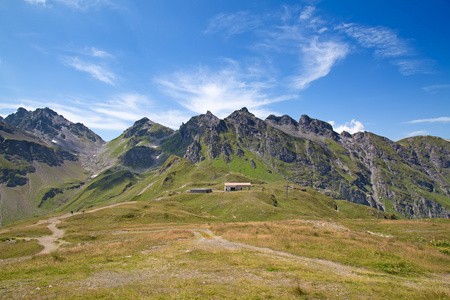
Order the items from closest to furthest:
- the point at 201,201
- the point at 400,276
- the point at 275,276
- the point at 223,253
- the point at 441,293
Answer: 1. the point at 441,293
2. the point at 275,276
3. the point at 400,276
4. the point at 223,253
5. the point at 201,201

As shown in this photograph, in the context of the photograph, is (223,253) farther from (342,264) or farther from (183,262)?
(342,264)

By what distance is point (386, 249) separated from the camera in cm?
2994

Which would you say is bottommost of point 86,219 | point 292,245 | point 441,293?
point 86,219

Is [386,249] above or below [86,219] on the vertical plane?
above

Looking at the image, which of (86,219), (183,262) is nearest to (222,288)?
(183,262)

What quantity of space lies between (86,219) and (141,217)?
70.8 ft

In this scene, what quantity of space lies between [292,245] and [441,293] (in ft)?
62.3

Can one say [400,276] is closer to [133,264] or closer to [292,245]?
[292,245]

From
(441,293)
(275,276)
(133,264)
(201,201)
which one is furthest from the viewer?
(201,201)

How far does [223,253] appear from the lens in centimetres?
2830

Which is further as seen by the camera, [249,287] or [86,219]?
[86,219]

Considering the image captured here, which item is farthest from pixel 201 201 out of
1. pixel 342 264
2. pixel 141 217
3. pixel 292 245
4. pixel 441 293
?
pixel 441 293

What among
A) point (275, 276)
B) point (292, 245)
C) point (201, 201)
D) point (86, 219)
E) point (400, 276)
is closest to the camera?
point (275, 276)

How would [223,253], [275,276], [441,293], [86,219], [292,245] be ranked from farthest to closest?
[86,219] < [292,245] < [223,253] < [275,276] < [441,293]
